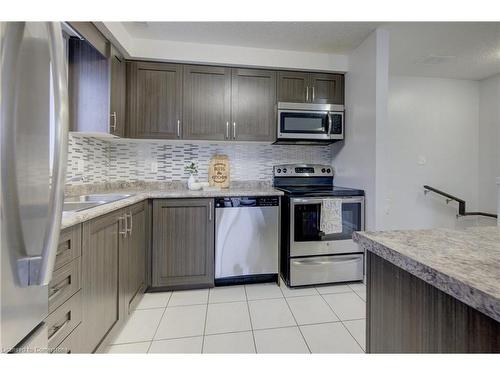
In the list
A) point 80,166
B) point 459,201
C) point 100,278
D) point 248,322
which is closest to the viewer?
point 100,278

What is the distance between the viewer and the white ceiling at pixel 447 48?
6.97 ft

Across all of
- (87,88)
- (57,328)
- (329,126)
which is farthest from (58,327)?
(329,126)

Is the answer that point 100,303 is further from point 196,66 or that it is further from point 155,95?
point 196,66

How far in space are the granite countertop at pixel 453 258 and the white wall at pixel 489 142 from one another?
3.47m

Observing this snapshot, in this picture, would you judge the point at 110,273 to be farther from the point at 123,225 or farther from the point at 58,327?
the point at 58,327

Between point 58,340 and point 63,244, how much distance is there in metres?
0.38

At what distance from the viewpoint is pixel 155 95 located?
2354mm

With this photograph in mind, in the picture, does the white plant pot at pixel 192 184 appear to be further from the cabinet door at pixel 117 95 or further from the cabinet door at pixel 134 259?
the cabinet door at pixel 117 95

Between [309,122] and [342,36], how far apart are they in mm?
828

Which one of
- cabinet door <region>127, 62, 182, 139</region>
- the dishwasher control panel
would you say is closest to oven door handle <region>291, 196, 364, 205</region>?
the dishwasher control panel

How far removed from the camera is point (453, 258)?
56 cm

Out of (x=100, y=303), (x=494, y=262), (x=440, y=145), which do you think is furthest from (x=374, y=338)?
(x=440, y=145)

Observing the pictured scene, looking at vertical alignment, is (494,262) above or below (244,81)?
below

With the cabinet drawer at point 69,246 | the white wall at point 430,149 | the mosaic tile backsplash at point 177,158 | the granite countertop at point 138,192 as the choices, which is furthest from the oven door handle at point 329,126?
the cabinet drawer at point 69,246
